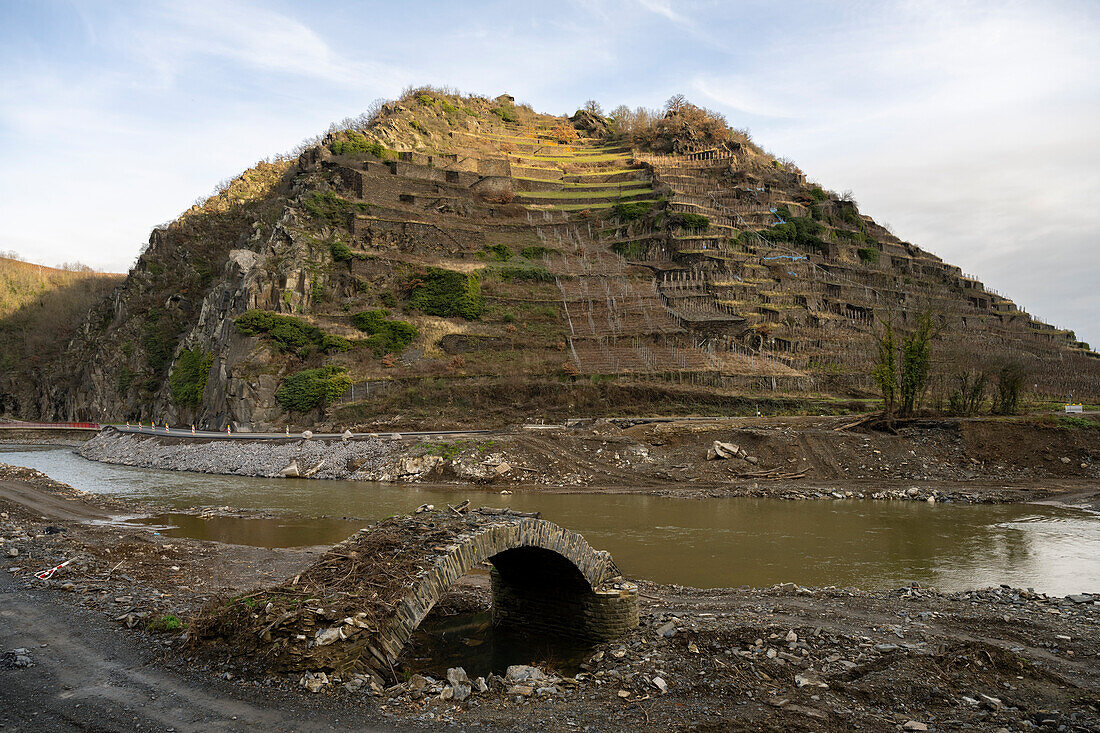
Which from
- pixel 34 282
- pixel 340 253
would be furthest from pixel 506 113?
pixel 34 282

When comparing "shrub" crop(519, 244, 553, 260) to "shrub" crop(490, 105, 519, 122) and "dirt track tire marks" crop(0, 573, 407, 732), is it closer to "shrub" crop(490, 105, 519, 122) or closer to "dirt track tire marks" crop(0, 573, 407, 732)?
"shrub" crop(490, 105, 519, 122)

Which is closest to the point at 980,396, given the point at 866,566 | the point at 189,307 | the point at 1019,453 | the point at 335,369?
the point at 1019,453

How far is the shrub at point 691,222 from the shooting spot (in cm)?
6072

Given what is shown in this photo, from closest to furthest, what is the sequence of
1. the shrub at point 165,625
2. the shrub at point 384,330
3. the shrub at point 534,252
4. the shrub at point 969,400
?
the shrub at point 165,625
the shrub at point 969,400
the shrub at point 384,330
the shrub at point 534,252

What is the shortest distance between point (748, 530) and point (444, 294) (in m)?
36.8

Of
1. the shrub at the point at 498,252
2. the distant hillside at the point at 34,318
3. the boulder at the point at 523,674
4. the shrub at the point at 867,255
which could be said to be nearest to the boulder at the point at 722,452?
the boulder at the point at 523,674

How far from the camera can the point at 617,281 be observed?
5659cm

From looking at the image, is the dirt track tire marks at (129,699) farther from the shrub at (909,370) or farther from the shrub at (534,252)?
the shrub at (534,252)

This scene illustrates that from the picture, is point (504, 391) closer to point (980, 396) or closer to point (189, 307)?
point (980, 396)

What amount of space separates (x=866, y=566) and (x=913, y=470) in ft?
49.2

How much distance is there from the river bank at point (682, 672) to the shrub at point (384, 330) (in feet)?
115

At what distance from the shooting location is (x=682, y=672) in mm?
7656

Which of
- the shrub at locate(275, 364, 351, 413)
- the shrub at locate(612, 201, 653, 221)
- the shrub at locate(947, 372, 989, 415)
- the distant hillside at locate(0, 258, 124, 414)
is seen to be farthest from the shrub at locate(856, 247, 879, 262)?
the distant hillside at locate(0, 258, 124, 414)

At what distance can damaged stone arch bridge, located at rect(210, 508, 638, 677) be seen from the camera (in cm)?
695
